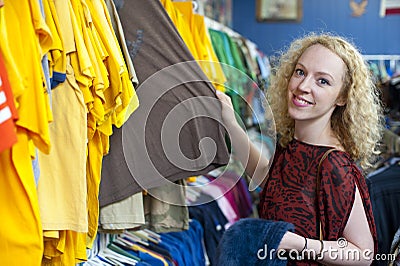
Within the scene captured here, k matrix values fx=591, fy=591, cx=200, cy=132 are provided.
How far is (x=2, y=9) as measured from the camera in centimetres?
116

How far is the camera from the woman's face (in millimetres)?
1687

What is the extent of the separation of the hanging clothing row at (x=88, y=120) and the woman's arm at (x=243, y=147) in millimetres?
39

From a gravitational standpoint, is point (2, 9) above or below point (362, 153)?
above

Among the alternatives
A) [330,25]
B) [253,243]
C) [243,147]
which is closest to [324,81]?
[243,147]

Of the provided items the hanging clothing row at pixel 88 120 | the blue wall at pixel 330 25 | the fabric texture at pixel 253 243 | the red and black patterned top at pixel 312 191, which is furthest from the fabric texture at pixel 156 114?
the blue wall at pixel 330 25

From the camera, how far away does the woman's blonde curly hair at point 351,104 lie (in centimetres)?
171

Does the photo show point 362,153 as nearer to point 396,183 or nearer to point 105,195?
point 396,183

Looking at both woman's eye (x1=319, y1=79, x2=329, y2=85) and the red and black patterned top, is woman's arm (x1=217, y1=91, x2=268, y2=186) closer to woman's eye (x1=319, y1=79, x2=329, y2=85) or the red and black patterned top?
the red and black patterned top

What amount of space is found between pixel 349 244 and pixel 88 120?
785mm

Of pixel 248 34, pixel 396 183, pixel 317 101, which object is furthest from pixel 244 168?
pixel 248 34

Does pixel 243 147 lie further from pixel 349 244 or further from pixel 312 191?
pixel 349 244

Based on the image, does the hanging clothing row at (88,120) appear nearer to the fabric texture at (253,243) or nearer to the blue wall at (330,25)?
the fabric texture at (253,243)

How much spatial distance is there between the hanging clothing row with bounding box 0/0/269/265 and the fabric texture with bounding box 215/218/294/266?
0.38 metres

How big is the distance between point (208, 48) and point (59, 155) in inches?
60.7
